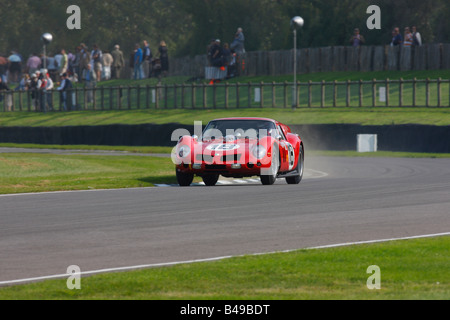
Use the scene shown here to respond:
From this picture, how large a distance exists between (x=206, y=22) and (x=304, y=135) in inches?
1121

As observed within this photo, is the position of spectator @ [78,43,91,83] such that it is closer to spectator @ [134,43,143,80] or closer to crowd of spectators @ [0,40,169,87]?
crowd of spectators @ [0,40,169,87]

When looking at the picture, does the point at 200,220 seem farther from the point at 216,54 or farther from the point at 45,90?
the point at 45,90

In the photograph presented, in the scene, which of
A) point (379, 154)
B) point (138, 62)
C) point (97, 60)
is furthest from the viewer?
point (97, 60)

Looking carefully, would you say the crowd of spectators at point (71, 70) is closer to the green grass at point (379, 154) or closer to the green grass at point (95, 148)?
the green grass at point (95, 148)

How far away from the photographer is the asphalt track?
34.2 feet

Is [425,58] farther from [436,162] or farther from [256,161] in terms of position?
[256,161]

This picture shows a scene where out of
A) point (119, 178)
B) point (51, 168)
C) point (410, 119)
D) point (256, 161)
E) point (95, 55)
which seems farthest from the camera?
point (95, 55)

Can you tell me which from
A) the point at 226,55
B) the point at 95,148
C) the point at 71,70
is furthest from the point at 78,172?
the point at 71,70

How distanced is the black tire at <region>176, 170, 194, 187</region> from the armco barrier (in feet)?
44.2

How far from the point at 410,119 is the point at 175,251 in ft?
77.3

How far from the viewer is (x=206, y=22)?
61312 mm

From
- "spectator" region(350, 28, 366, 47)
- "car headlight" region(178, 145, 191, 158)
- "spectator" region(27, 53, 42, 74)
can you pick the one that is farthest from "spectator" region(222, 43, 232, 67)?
"car headlight" region(178, 145, 191, 158)
